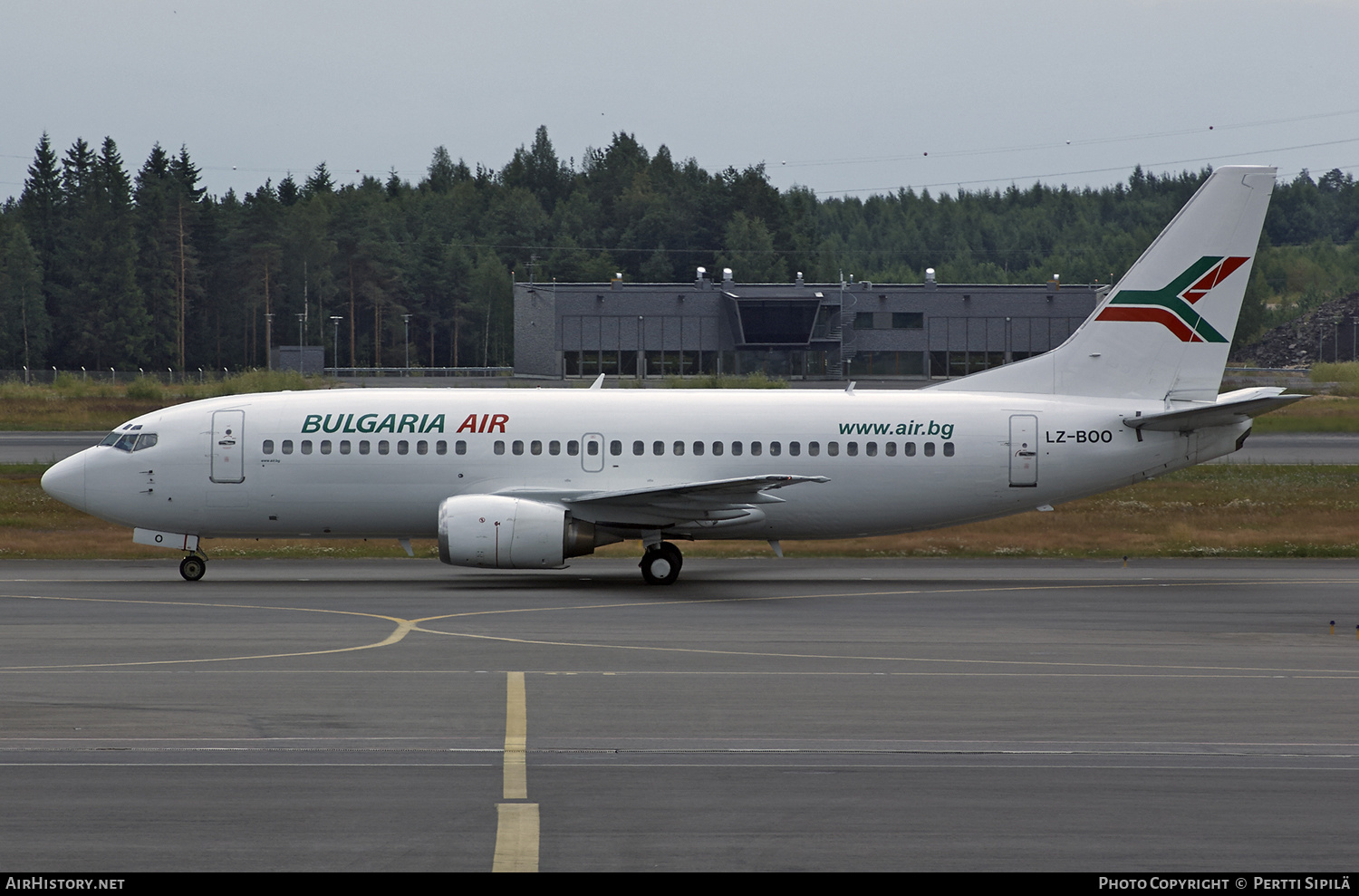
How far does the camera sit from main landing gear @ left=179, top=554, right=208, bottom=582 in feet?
99.2

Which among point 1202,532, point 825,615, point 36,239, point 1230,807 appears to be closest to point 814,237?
point 36,239

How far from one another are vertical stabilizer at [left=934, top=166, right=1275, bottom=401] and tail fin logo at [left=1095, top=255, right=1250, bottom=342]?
20 mm

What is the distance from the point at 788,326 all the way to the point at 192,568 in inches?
3308

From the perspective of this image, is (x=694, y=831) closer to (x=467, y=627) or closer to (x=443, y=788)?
(x=443, y=788)

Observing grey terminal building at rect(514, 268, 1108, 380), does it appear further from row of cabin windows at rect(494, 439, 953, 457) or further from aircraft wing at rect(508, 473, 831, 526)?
aircraft wing at rect(508, 473, 831, 526)

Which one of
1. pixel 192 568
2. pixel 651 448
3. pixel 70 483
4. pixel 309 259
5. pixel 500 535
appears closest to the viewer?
pixel 500 535

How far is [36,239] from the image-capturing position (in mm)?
154500

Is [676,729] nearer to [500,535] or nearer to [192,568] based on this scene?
[500,535]

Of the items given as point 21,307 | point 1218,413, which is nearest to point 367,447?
point 1218,413

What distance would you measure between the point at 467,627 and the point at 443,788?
1078 centimetres

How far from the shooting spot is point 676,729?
1599 centimetres

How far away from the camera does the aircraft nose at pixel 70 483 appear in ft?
99.8

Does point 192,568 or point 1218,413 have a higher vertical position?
point 1218,413

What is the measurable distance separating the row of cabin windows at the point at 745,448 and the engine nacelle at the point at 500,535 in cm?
199
